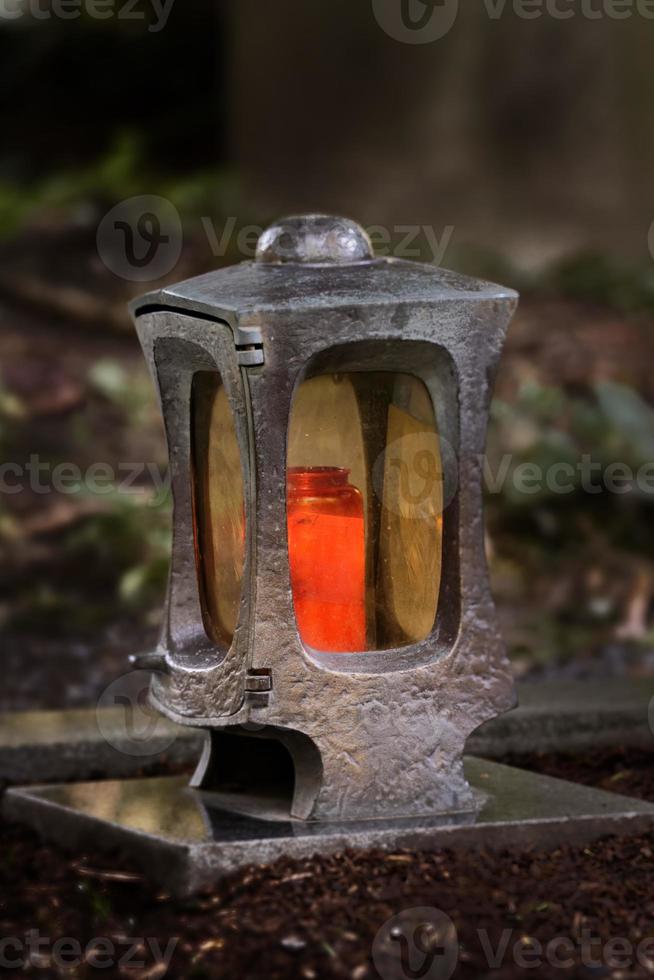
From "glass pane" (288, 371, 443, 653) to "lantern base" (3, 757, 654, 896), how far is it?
0.37 metres

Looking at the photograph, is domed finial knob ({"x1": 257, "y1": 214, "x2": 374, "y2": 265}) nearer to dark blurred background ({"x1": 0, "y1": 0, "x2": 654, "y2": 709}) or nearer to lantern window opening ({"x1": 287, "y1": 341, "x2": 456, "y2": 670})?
lantern window opening ({"x1": 287, "y1": 341, "x2": 456, "y2": 670})

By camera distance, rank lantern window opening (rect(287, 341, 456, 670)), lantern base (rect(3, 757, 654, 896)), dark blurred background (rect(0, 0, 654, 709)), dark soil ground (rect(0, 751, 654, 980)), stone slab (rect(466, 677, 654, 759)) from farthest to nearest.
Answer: dark blurred background (rect(0, 0, 654, 709)) → stone slab (rect(466, 677, 654, 759)) → lantern window opening (rect(287, 341, 456, 670)) → lantern base (rect(3, 757, 654, 896)) → dark soil ground (rect(0, 751, 654, 980))

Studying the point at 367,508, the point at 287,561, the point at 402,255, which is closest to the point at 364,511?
the point at 367,508

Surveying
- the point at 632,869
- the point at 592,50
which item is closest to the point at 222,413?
the point at 632,869

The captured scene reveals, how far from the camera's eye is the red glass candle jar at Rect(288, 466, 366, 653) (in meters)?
2.99

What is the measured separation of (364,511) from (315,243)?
53cm

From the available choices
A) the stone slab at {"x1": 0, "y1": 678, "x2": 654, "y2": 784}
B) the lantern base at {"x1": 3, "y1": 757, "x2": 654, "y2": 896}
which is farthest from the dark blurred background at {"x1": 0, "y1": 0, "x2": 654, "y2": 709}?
the lantern base at {"x1": 3, "y1": 757, "x2": 654, "y2": 896}

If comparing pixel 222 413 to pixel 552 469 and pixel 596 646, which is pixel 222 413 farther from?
pixel 552 469

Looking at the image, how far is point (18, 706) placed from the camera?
15.1ft

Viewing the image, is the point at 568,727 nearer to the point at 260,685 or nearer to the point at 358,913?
the point at 260,685

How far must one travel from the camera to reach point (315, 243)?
9.80 feet

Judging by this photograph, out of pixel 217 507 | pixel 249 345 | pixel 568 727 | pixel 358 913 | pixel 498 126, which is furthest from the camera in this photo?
pixel 498 126

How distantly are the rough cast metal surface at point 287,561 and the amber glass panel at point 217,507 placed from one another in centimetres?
12

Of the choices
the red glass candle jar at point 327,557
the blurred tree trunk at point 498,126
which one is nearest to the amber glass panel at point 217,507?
the red glass candle jar at point 327,557
